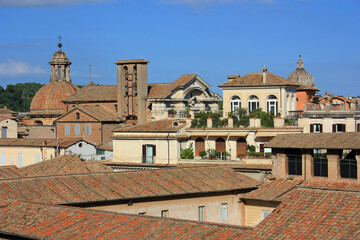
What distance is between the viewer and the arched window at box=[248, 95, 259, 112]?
54594 mm

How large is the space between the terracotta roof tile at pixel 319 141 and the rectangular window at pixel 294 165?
694mm

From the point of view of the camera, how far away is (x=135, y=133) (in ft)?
176

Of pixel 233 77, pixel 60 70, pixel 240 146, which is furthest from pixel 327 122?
pixel 60 70

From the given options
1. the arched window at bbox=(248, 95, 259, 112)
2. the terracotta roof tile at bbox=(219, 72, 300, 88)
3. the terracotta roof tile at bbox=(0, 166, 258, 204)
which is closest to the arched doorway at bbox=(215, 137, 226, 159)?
the arched window at bbox=(248, 95, 259, 112)

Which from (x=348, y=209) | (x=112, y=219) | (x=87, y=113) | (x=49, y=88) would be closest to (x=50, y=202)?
(x=112, y=219)

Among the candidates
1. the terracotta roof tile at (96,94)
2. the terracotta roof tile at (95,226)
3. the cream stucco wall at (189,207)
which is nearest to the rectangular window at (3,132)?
the terracotta roof tile at (96,94)

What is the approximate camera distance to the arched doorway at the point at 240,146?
162 feet

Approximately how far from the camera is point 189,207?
36031 mm

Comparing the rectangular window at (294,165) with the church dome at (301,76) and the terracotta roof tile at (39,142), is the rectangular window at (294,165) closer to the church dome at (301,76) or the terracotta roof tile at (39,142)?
the terracotta roof tile at (39,142)

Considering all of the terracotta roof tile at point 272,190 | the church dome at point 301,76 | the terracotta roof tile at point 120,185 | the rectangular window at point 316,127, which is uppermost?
the church dome at point 301,76

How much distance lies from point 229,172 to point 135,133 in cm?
1389

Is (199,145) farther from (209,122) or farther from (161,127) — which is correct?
(161,127)

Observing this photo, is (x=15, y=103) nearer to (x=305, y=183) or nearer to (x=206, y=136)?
(x=206, y=136)

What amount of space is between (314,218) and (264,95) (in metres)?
30.5
